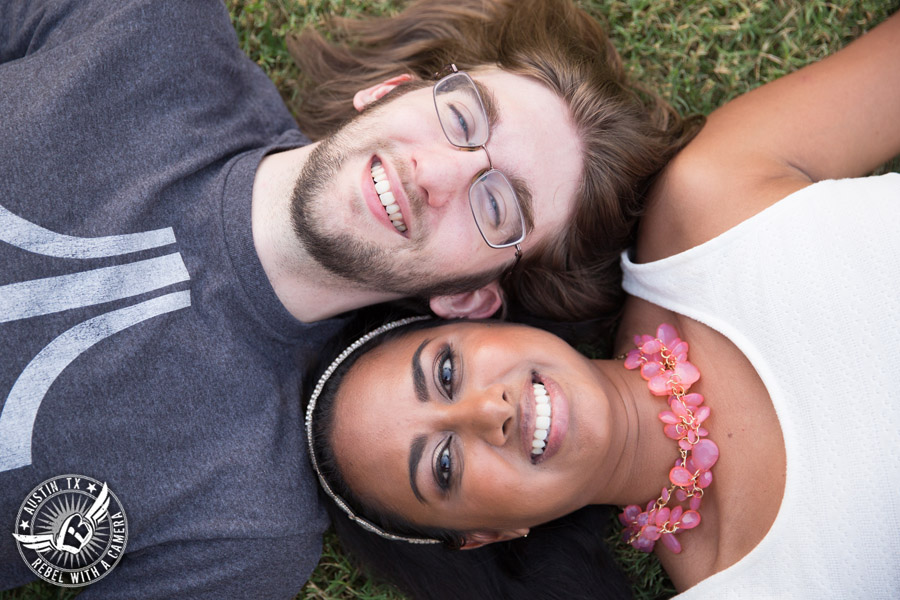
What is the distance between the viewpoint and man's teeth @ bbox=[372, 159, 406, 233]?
2.83m

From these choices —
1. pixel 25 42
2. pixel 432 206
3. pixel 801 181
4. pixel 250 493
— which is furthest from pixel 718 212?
pixel 25 42

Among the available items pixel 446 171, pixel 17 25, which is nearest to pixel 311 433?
pixel 446 171

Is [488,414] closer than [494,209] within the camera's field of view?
Yes

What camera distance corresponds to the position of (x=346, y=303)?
3242 millimetres

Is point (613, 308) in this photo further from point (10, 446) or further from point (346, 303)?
point (10, 446)

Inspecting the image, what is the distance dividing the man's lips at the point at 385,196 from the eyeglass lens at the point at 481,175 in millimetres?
295

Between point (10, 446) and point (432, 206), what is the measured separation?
2.05 m

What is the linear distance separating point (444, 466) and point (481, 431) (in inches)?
9.3

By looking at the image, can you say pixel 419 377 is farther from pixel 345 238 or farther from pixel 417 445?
pixel 345 238

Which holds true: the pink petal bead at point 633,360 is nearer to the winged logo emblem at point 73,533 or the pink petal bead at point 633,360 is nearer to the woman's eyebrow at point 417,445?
the woman's eyebrow at point 417,445

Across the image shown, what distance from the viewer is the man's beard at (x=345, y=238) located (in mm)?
2850

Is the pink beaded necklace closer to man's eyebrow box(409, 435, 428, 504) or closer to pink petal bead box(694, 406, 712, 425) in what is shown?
pink petal bead box(694, 406, 712, 425)

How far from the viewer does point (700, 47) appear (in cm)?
377

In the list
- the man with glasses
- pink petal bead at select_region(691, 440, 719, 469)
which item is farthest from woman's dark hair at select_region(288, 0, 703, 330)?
pink petal bead at select_region(691, 440, 719, 469)
